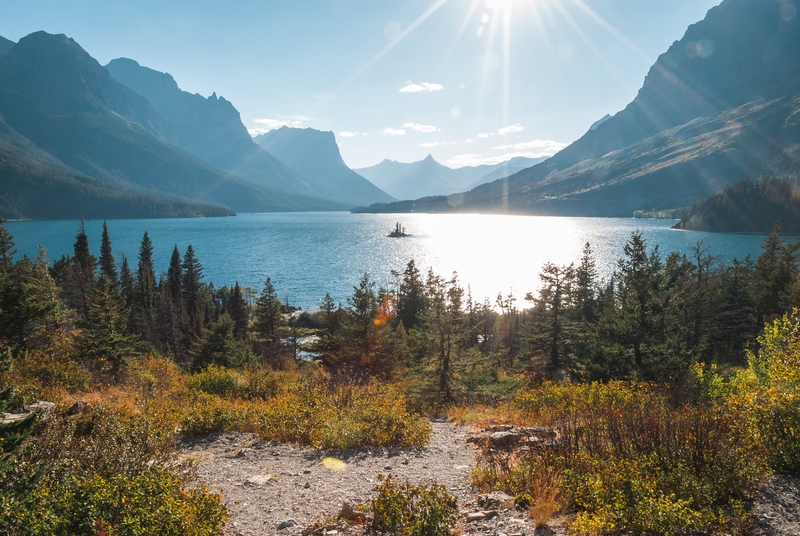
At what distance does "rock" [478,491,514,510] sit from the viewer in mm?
7762

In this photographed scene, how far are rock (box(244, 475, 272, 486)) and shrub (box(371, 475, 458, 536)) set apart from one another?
307 centimetres

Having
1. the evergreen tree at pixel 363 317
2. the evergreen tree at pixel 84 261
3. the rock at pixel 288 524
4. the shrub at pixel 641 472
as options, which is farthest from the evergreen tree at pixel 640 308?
the evergreen tree at pixel 84 261

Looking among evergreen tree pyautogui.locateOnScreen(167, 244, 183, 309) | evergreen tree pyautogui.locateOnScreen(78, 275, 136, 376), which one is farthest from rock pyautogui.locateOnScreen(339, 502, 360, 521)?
evergreen tree pyautogui.locateOnScreen(167, 244, 183, 309)

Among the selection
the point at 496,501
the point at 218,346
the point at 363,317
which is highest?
the point at 496,501

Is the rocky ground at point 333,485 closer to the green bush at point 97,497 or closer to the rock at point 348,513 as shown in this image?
the rock at point 348,513

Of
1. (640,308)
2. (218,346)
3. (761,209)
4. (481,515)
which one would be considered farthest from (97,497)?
(761,209)

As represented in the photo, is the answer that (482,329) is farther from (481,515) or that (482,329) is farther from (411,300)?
(481,515)

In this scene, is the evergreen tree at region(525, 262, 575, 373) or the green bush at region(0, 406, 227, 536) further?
the evergreen tree at region(525, 262, 575, 373)

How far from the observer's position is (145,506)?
5.85 metres

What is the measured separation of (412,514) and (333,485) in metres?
2.83

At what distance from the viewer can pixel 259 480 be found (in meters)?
9.20

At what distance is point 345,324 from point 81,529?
906 inches

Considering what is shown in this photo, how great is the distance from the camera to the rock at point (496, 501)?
7.76m

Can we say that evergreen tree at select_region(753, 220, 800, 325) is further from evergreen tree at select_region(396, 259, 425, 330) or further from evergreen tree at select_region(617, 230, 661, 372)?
evergreen tree at select_region(396, 259, 425, 330)
